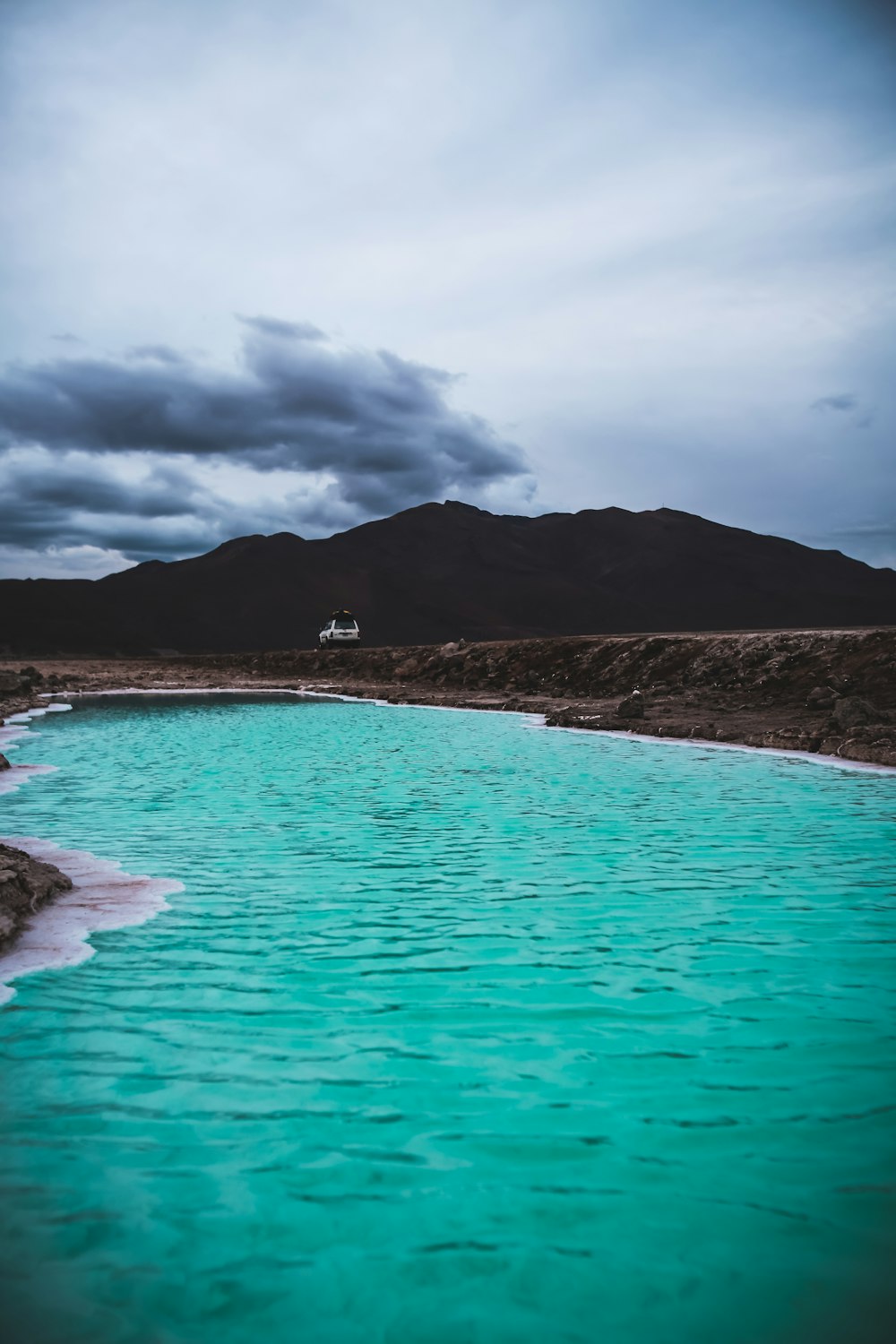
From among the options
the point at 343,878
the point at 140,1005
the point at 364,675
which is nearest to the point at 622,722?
the point at 343,878

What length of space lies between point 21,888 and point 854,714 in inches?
712

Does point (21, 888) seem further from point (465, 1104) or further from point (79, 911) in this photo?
point (465, 1104)

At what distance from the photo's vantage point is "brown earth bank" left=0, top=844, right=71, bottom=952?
7160 millimetres

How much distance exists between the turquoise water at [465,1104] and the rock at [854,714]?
10.7 meters

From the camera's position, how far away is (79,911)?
26.0 feet

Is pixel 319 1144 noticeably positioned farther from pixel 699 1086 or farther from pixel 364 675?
pixel 364 675

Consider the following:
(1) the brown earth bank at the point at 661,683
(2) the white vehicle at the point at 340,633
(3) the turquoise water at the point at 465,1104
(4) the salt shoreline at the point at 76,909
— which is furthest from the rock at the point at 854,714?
(2) the white vehicle at the point at 340,633

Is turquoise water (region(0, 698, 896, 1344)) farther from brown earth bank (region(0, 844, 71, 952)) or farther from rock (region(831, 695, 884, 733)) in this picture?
rock (region(831, 695, 884, 733))

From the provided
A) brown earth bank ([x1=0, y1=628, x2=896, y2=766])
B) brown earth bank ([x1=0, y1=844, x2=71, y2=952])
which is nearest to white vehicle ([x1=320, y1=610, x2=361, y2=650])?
brown earth bank ([x1=0, y1=628, x2=896, y2=766])

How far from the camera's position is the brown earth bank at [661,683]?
21.3m

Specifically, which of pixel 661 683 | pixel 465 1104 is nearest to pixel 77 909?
pixel 465 1104

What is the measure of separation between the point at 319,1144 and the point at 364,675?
1988 inches

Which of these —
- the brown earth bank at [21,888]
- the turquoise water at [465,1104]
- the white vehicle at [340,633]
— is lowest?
the turquoise water at [465,1104]

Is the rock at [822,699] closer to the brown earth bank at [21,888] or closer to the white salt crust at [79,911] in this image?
the white salt crust at [79,911]
